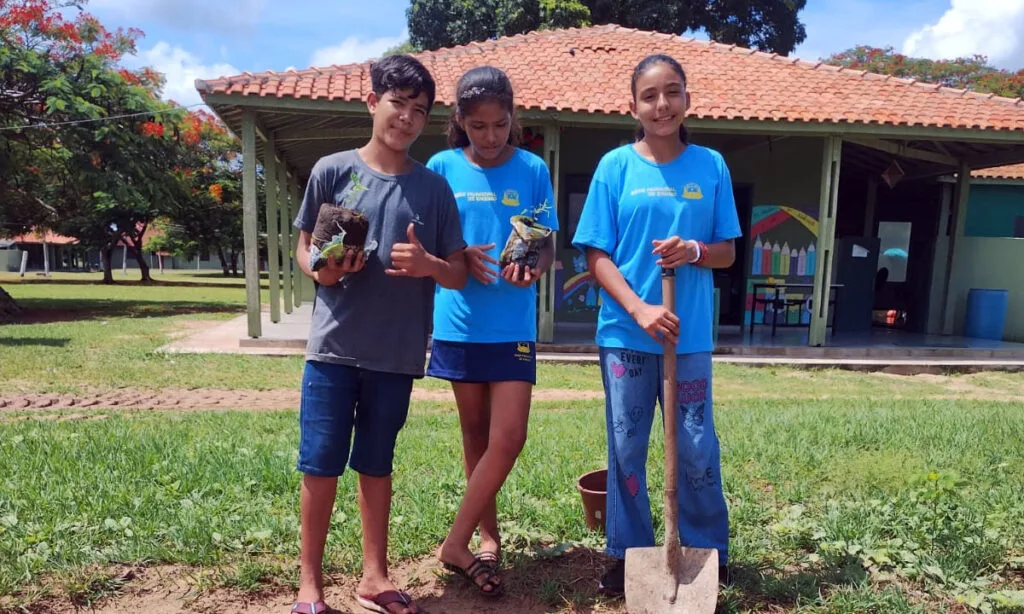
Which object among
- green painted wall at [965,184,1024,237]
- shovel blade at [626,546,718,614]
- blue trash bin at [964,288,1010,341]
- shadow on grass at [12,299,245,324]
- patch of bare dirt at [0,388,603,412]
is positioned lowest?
shadow on grass at [12,299,245,324]

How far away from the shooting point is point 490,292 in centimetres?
244

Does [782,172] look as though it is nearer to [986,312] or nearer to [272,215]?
[986,312]

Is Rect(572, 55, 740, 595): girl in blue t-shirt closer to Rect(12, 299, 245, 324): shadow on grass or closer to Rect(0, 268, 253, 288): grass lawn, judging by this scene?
Rect(12, 299, 245, 324): shadow on grass

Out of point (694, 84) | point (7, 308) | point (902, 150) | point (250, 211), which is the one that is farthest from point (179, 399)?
point (7, 308)

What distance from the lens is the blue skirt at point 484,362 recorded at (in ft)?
8.02

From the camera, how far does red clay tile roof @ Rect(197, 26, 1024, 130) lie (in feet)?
29.5

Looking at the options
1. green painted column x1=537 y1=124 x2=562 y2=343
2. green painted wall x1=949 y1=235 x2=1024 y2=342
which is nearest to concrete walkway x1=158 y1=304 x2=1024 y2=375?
green painted column x1=537 y1=124 x2=562 y2=343

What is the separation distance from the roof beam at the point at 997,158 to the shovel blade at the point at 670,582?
1086 centimetres

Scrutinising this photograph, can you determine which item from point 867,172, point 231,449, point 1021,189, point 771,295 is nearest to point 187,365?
point 231,449

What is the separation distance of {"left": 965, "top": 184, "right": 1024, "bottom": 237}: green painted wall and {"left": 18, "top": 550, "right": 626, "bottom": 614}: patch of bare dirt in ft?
48.5

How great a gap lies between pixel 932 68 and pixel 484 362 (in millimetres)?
35430

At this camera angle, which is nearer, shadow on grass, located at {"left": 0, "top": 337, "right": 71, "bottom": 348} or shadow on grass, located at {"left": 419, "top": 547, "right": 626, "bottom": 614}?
shadow on grass, located at {"left": 419, "top": 547, "right": 626, "bottom": 614}

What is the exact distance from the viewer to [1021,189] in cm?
1387

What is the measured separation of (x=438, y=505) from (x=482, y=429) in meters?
0.82
